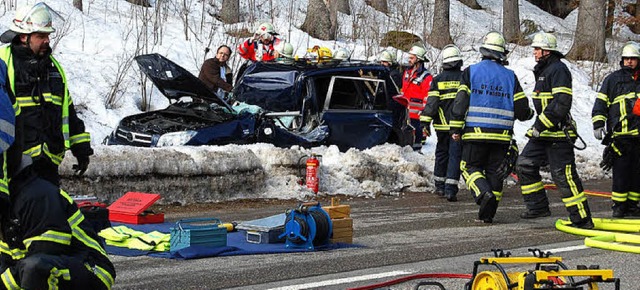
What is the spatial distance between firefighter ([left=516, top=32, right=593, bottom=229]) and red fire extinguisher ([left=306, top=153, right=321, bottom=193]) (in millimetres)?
3166

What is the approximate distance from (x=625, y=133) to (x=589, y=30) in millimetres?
17546

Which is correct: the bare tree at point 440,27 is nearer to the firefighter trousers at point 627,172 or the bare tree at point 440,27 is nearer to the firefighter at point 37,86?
the firefighter trousers at point 627,172

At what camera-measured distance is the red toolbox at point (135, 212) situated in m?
10.3

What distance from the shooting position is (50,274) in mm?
5625

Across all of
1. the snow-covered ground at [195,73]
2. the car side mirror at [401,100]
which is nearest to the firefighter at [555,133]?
the snow-covered ground at [195,73]

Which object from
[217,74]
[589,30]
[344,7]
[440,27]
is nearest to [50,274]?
[217,74]

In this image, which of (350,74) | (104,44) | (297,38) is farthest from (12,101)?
(297,38)

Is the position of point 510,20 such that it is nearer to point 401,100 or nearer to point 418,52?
point 401,100

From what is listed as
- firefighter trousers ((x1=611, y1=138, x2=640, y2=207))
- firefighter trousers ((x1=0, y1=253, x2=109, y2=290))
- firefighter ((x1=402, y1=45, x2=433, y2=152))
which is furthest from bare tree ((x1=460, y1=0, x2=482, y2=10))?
firefighter trousers ((x1=0, y1=253, x2=109, y2=290))

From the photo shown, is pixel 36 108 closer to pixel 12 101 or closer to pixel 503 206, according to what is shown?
pixel 12 101

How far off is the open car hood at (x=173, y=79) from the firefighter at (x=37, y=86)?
7.28m

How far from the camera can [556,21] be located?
37.0 meters

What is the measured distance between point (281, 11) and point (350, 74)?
12074 mm

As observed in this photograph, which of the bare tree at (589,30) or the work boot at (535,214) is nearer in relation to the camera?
the work boot at (535,214)
